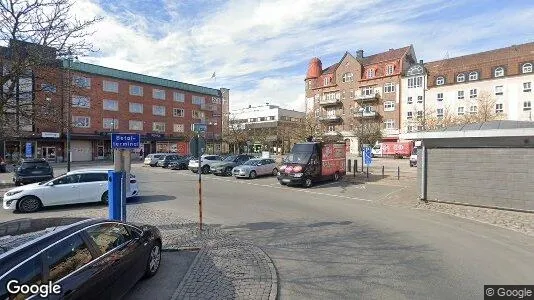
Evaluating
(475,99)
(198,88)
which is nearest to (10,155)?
(198,88)

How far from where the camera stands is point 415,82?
56000mm

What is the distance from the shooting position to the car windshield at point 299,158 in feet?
62.5

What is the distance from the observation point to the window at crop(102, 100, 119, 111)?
51.0 meters

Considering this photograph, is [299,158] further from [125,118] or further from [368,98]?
[368,98]

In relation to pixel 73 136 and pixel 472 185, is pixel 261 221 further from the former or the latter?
pixel 73 136

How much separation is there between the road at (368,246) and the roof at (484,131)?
10.7 feet

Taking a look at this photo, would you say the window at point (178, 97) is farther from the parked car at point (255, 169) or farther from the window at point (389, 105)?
the parked car at point (255, 169)

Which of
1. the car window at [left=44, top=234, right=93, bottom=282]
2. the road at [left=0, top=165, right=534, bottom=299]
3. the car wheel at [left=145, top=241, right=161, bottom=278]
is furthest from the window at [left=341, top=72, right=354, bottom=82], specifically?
the car window at [left=44, top=234, right=93, bottom=282]

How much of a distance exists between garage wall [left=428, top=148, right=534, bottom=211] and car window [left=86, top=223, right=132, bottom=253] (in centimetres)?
1258

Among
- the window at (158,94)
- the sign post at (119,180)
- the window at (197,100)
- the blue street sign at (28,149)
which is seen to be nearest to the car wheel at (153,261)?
the sign post at (119,180)

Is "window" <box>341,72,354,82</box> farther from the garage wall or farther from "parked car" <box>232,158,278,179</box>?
the garage wall

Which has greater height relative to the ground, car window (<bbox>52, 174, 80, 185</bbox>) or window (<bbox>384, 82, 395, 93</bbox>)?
window (<bbox>384, 82, 395, 93</bbox>)

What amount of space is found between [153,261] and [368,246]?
457cm

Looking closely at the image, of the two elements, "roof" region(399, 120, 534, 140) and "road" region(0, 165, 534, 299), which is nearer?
"road" region(0, 165, 534, 299)
